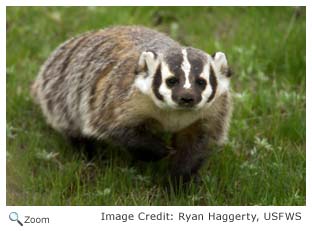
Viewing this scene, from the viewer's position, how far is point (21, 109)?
4613 millimetres

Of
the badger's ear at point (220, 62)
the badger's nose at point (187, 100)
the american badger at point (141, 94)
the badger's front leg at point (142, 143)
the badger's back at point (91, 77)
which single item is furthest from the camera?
the badger's back at point (91, 77)

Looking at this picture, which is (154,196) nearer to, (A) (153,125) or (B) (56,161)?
(A) (153,125)

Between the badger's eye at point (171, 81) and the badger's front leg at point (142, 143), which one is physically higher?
the badger's eye at point (171, 81)

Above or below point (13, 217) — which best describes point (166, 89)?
above

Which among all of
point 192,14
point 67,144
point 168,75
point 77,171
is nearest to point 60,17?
point 192,14

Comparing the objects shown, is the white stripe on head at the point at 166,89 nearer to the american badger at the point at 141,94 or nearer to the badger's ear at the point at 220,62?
the american badger at the point at 141,94

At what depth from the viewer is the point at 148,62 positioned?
11.6 feet

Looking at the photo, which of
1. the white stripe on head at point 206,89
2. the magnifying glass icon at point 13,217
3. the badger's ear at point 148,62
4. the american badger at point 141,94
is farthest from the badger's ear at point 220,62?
the magnifying glass icon at point 13,217

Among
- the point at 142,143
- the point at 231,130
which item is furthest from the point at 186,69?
the point at 231,130

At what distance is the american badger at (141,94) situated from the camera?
3.43m

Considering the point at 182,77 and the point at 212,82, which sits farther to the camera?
the point at 212,82

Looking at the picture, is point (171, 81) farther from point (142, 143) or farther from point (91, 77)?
point (91, 77)

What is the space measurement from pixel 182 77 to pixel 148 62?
26cm

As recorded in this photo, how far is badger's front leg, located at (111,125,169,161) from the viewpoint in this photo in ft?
12.2
